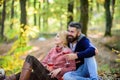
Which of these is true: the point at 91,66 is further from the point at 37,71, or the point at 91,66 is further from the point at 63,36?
the point at 37,71

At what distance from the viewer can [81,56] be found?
611 centimetres

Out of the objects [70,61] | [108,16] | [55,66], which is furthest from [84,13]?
[70,61]

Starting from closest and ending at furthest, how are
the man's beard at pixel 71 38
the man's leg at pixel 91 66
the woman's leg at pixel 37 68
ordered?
1. the woman's leg at pixel 37 68
2. the man's leg at pixel 91 66
3. the man's beard at pixel 71 38

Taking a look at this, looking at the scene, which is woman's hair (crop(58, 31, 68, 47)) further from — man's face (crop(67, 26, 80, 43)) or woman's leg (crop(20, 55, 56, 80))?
woman's leg (crop(20, 55, 56, 80))

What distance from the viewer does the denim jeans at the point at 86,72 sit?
244 inches

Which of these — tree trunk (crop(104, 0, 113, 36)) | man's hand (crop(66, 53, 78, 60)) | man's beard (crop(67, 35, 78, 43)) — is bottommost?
tree trunk (crop(104, 0, 113, 36))

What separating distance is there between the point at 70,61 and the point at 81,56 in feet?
0.89

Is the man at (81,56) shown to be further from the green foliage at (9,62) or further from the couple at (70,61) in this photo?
the green foliage at (9,62)

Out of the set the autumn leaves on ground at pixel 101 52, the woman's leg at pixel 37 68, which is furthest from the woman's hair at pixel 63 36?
the autumn leaves on ground at pixel 101 52

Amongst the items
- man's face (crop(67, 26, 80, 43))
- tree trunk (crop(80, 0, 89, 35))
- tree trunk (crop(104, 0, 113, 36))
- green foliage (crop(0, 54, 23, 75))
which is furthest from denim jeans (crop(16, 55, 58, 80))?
tree trunk (crop(104, 0, 113, 36))

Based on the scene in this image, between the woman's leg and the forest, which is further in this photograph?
the forest

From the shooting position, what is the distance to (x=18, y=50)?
30.7 feet

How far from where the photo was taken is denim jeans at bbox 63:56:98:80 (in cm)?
619

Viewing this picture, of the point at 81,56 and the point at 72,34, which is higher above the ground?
the point at 72,34
